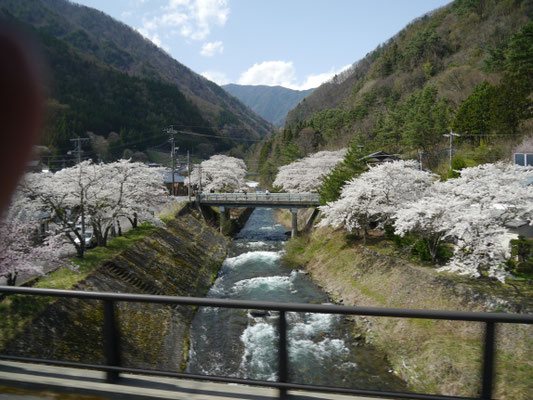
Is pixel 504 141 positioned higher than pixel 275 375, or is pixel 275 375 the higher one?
pixel 504 141

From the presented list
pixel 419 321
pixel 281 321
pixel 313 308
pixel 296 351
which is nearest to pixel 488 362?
pixel 419 321

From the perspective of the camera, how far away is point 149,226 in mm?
24625

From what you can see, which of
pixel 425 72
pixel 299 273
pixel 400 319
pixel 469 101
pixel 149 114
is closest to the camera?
pixel 400 319

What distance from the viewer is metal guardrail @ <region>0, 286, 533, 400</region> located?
2584 millimetres

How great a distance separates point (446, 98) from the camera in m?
43.4

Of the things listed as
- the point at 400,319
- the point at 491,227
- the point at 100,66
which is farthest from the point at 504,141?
the point at 100,66

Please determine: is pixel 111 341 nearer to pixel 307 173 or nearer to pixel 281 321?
pixel 281 321

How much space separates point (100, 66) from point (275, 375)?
134 metres

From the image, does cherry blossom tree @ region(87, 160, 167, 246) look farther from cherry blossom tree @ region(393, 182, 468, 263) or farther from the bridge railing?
cherry blossom tree @ region(393, 182, 468, 263)

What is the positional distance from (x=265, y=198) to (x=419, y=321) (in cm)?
3295

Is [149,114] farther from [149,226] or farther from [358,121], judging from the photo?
[149,226]

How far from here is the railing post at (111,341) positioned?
3238 millimetres

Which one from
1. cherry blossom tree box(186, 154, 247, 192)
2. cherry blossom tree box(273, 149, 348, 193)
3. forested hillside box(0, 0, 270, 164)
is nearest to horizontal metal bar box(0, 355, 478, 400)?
cherry blossom tree box(273, 149, 348, 193)

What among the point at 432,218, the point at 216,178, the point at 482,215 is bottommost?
the point at 432,218
